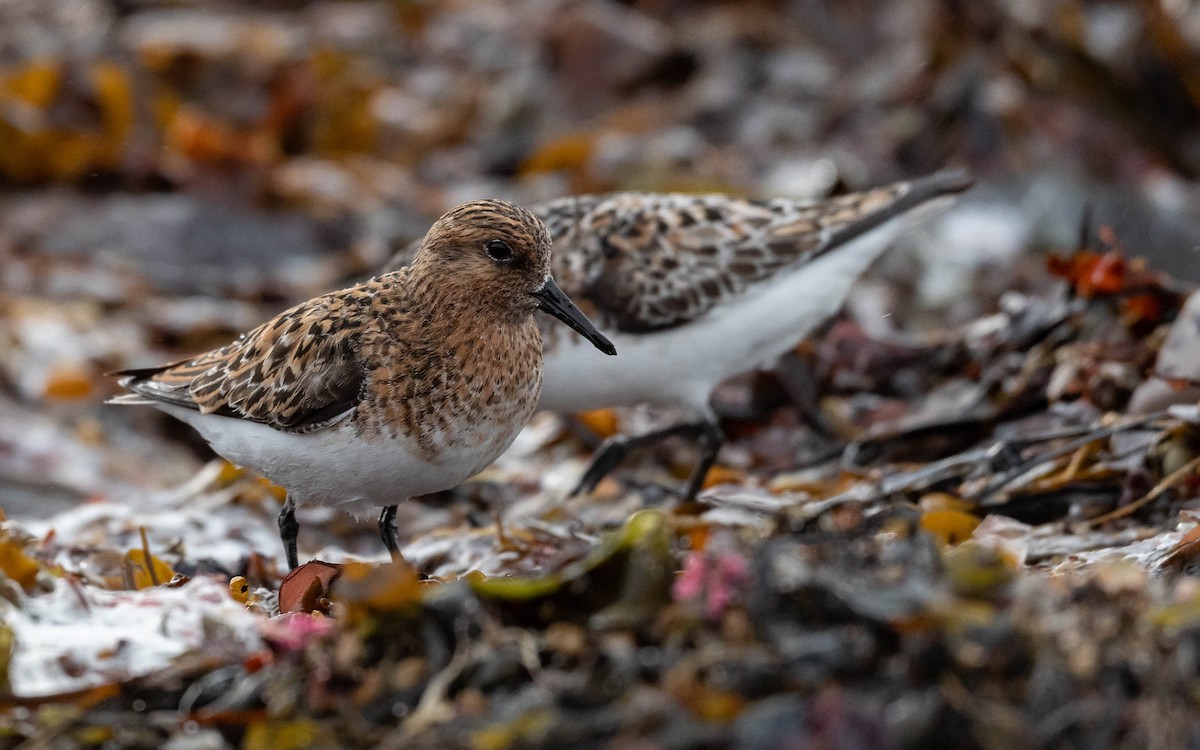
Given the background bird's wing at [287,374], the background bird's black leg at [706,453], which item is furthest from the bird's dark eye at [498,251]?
the background bird's black leg at [706,453]

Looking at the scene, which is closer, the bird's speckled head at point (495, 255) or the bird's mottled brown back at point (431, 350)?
the bird's mottled brown back at point (431, 350)

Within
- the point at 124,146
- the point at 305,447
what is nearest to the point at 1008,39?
the point at 124,146

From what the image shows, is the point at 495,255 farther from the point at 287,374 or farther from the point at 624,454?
the point at 624,454

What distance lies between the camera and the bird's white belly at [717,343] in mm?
4512

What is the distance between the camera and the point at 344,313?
360 centimetres

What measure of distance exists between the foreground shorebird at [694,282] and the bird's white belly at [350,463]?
974mm

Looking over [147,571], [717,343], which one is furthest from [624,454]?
[147,571]

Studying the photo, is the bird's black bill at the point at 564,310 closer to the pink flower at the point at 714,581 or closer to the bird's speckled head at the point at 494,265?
the bird's speckled head at the point at 494,265

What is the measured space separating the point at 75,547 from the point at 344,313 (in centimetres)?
106

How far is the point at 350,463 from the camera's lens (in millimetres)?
3389

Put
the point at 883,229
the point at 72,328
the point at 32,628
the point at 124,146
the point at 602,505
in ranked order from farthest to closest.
Answer: the point at 124,146 < the point at 72,328 < the point at 883,229 < the point at 602,505 < the point at 32,628

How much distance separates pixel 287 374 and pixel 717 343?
5.52ft

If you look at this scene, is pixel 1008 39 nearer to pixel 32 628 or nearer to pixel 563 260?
pixel 563 260

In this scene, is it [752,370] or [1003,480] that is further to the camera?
[752,370]
